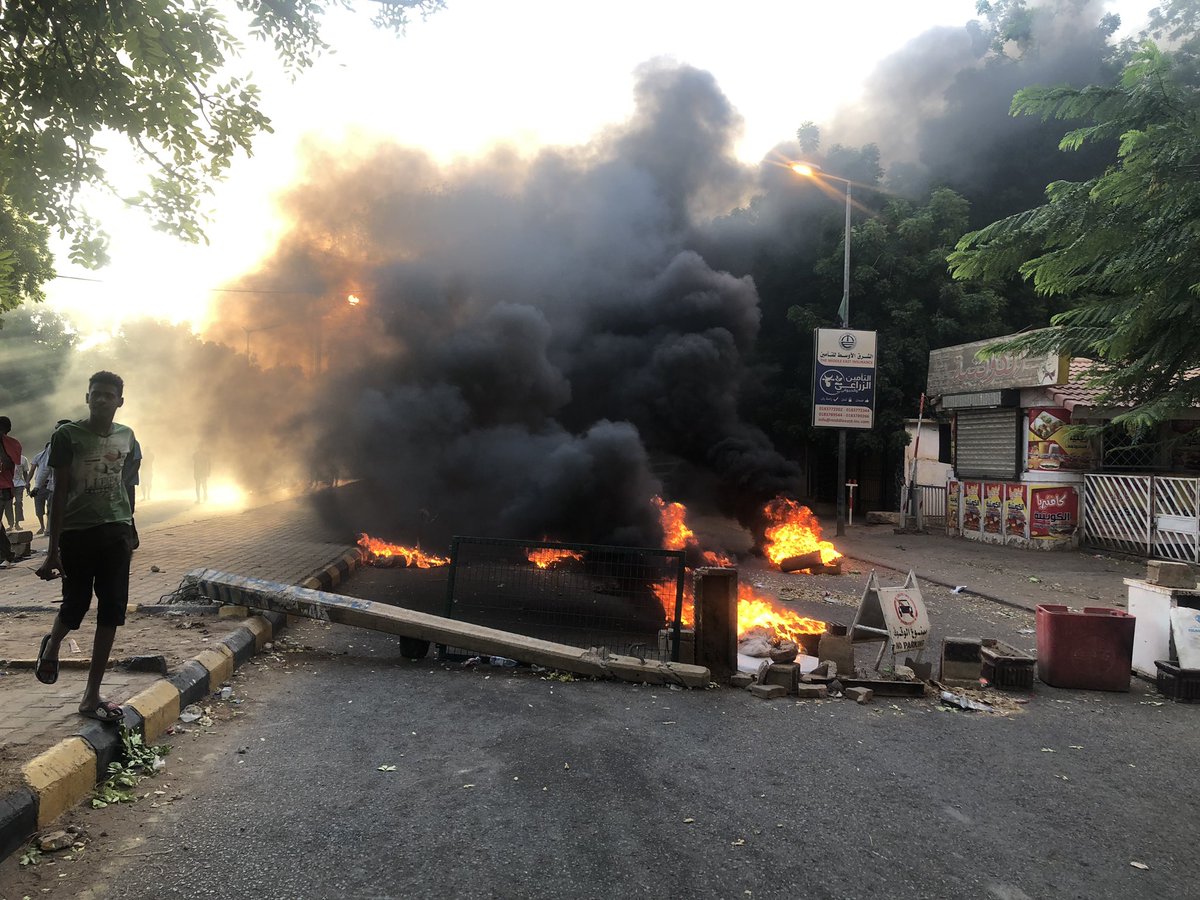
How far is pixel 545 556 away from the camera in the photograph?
616 centimetres

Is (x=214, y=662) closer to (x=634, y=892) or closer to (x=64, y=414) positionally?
(x=634, y=892)

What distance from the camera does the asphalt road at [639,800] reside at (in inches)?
103

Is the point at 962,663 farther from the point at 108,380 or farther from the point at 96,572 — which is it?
the point at 108,380

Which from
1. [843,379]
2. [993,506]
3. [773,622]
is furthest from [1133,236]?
[993,506]

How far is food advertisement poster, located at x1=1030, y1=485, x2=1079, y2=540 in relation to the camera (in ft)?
44.8

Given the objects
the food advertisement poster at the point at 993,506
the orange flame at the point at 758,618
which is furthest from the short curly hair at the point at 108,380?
the food advertisement poster at the point at 993,506

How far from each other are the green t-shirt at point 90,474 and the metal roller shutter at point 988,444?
15434 millimetres

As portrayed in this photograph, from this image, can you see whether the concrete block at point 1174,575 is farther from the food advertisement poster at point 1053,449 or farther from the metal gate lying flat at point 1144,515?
the food advertisement poster at point 1053,449

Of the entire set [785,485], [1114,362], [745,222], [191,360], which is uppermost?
[745,222]

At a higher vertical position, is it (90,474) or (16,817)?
(90,474)

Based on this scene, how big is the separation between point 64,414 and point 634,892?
3825 cm

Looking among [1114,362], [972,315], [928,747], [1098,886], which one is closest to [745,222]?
[972,315]

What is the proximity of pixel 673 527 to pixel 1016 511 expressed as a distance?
8189mm

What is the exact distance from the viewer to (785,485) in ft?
39.9
